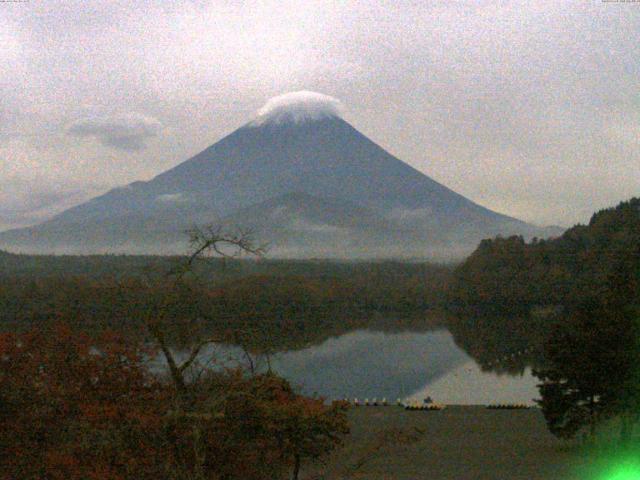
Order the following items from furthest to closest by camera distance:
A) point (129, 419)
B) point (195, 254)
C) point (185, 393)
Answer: point (129, 419), point (185, 393), point (195, 254)

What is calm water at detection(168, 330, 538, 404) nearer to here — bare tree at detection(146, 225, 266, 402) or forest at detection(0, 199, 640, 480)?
forest at detection(0, 199, 640, 480)

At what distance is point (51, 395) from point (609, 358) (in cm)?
641

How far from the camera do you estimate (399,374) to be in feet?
71.2

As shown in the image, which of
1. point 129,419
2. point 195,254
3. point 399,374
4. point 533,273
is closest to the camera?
point 195,254

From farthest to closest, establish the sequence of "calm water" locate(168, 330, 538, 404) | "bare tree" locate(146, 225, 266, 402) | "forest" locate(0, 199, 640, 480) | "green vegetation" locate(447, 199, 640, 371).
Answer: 1. "green vegetation" locate(447, 199, 640, 371)
2. "calm water" locate(168, 330, 538, 404)
3. "forest" locate(0, 199, 640, 480)
4. "bare tree" locate(146, 225, 266, 402)

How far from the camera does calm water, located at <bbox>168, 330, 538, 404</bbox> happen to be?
58.2ft

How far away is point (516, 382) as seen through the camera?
19766 millimetres

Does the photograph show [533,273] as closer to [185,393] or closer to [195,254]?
[185,393]

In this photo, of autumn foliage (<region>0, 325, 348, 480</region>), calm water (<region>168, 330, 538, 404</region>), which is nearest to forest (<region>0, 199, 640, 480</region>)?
autumn foliage (<region>0, 325, 348, 480</region>)

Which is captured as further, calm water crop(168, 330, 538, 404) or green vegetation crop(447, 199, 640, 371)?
green vegetation crop(447, 199, 640, 371)

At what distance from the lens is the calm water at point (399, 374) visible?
17750 millimetres

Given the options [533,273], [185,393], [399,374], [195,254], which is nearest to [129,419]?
[185,393]

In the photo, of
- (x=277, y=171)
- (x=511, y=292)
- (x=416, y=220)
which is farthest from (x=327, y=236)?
(x=511, y=292)

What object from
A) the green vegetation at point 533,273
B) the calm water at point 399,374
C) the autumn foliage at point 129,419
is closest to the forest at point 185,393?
the autumn foliage at point 129,419
